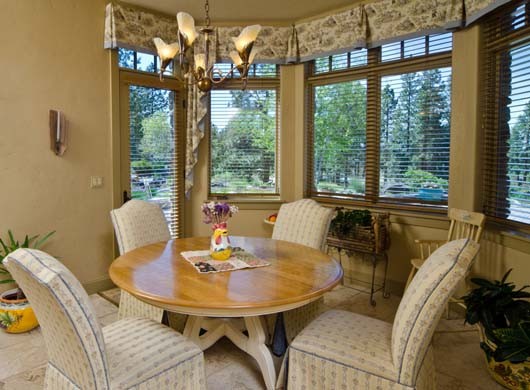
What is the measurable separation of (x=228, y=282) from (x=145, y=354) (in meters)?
0.51

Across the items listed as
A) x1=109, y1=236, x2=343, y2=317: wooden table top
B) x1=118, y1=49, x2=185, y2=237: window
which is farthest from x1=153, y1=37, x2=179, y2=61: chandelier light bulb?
x1=118, y1=49, x2=185, y2=237: window

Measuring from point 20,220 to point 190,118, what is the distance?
6.42ft

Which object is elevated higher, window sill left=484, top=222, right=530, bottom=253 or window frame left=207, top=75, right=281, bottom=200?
window frame left=207, top=75, right=281, bottom=200

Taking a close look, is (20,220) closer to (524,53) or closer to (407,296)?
(407,296)

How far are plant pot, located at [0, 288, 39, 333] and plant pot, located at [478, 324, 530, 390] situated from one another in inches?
123

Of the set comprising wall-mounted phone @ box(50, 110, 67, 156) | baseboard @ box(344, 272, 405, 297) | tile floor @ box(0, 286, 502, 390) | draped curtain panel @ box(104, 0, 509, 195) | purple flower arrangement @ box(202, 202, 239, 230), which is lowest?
tile floor @ box(0, 286, 502, 390)

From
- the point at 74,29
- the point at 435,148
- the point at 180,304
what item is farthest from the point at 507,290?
the point at 74,29

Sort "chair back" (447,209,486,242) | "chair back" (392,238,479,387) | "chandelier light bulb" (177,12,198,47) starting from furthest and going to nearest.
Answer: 1. "chair back" (447,209,486,242)
2. "chandelier light bulb" (177,12,198,47)
3. "chair back" (392,238,479,387)

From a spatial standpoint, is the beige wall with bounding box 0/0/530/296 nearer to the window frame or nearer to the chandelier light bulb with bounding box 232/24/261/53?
the window frame

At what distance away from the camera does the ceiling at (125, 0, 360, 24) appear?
13.0 feet

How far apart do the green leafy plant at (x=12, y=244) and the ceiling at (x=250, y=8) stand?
2398 millimetres

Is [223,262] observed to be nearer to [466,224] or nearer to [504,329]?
[504,329]

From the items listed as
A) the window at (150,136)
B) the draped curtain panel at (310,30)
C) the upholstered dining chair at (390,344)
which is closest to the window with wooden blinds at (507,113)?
the draped curtain panel at (310,30)

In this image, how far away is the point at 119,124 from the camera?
4.01 meters
